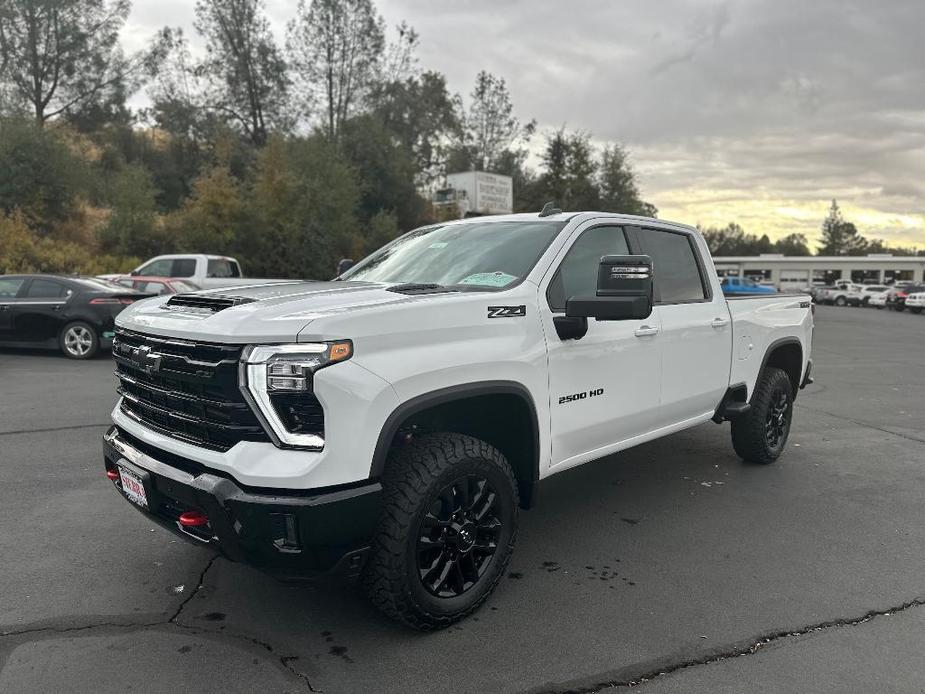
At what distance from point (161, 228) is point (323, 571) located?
25.8 m

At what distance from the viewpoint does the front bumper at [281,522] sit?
2576 mm

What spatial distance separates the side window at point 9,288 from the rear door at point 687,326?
35.7 ft

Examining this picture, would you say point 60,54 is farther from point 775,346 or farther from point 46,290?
point 775,346

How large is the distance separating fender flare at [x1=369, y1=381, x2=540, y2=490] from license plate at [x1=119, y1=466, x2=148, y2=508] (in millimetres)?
1118

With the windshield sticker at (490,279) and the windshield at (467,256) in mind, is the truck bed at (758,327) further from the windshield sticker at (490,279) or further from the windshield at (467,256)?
the windshield sticker at (490,279)

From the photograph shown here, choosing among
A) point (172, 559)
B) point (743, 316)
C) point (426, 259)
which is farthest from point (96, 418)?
point (743, 316)

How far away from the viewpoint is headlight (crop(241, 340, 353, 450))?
2609 millimetres

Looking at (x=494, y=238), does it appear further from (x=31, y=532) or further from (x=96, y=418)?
(x=96, y=418)

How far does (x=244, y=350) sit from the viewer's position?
8.69 ft

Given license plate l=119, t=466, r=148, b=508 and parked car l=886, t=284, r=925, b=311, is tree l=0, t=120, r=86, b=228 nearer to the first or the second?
license plate l=119, t=466, r=148, b=508

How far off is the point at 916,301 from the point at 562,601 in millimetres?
44891

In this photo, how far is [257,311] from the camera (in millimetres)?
2795

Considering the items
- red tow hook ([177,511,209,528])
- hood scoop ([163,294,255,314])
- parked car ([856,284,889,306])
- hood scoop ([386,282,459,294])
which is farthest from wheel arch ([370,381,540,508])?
parked car ([856,284,889,306])

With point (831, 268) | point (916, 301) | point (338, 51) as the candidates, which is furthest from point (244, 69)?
point (831, 268)
